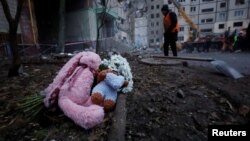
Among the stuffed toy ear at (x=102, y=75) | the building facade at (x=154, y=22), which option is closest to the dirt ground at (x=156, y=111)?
the stuffed toy ear at (x=102, y=75)

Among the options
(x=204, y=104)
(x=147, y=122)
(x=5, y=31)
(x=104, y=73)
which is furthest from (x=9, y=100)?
(x=5, y=31)

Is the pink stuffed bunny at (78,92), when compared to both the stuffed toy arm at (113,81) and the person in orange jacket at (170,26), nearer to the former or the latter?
the stuffed toy arm at (113,81)

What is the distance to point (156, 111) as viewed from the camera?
90.9 inches

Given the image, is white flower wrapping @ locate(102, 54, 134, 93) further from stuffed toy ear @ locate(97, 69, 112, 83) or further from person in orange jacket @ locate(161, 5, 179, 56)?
person in orange jacket @ locate(161, 5, 179, 56)

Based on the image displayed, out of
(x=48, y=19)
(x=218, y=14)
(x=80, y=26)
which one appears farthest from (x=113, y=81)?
(x=218, y=14)

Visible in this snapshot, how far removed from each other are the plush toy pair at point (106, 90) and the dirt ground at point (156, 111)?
0.44 feet

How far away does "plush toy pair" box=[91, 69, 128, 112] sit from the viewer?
2027 millimetres

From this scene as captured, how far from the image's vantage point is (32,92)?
2.83 metres

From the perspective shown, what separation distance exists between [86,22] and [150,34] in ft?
121

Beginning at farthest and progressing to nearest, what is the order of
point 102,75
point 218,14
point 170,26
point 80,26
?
point 218,14 < point 80,26 < point 170,26 < point 102,75

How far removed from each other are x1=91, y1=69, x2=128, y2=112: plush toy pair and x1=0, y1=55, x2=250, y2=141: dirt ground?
13cm

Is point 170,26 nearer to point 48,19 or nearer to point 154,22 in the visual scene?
point 48,19

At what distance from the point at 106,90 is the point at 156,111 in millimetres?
696

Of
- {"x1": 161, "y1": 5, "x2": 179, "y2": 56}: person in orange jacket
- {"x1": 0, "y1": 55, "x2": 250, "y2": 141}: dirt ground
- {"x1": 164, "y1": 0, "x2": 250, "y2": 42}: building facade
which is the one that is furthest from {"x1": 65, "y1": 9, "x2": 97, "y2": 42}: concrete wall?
{"x1": 164, "y1": 0, "x2": 250, "y2": 42}: building facade
